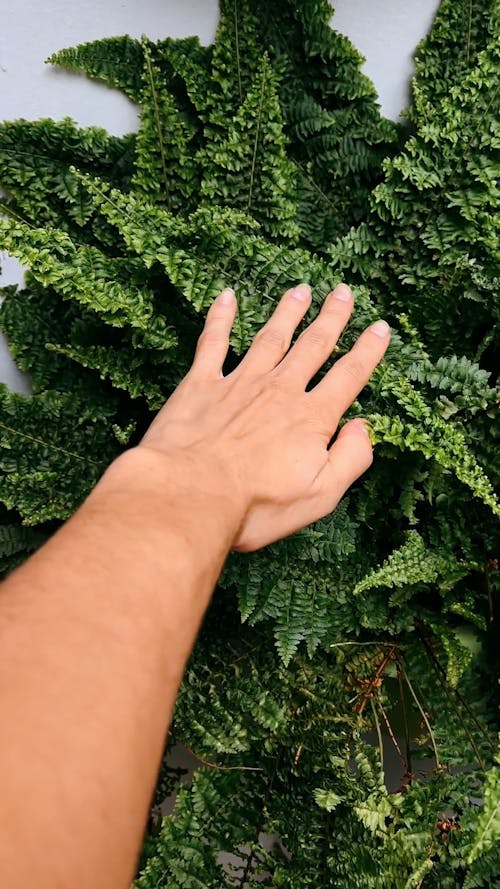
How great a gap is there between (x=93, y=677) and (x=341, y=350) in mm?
779

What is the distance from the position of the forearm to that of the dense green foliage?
1.68 feet

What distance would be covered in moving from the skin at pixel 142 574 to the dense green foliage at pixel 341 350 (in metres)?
0.12

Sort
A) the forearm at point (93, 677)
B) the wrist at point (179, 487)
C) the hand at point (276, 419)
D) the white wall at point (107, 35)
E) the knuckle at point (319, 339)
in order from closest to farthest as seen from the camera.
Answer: the forearm at point (93, 677) → the wrist at point (179, 487) → the hand at point (276, 419) → the knuckle at point (319, 339) → the white wall at point (107, 35)

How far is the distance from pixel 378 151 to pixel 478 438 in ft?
2.14

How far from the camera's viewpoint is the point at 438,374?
4.06 ft

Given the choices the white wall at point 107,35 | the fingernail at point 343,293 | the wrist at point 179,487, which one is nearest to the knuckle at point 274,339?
the fingernail at point 343,293

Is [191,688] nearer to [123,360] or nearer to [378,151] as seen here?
[123,360]

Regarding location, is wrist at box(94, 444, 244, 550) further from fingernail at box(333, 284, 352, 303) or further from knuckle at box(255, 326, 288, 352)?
fingernail at box(333, 284, 352, 303)

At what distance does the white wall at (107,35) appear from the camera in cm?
141

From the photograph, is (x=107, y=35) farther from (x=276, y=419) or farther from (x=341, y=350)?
(x=276, y=419)

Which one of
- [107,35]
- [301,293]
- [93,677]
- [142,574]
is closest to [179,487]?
[142,574]

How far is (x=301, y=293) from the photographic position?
Result: 45.5 inches

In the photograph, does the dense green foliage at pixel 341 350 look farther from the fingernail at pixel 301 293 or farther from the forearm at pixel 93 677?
the forearm at pixel 93 677

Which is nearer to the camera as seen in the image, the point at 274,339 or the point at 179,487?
the point at 179,487
